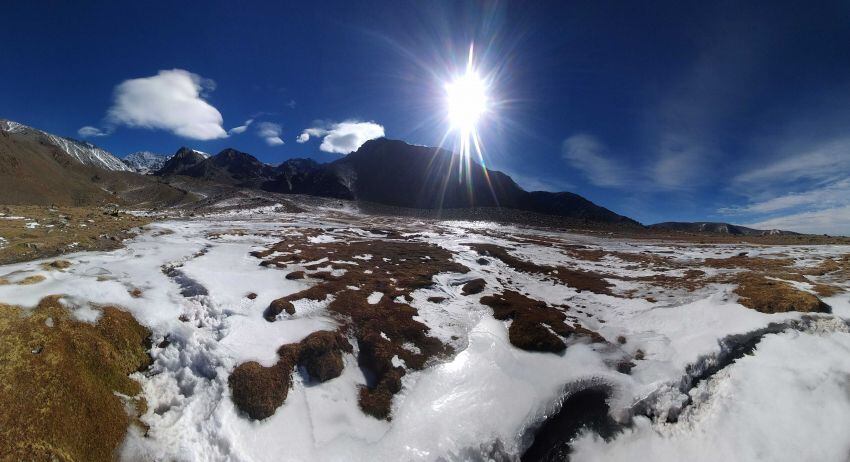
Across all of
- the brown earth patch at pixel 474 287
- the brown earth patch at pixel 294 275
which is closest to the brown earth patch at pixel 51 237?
the brown earth patch at pixel 294 275

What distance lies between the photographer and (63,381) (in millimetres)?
10961

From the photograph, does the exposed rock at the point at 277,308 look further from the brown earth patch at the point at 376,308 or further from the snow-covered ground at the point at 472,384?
the snow-covered ground at the point at 472,384

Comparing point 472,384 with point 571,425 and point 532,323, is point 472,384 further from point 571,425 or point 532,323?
point 532,323

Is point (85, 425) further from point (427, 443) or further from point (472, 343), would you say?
point (472, 343)

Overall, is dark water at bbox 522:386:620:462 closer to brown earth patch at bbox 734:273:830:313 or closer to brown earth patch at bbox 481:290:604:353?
brown earth patch at bbox 481:290:604:353

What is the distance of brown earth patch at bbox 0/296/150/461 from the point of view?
921 cm

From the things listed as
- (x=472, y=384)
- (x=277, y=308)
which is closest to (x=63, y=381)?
(x=277, y=308)

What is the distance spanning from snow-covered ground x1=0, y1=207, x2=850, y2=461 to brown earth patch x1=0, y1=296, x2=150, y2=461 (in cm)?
67

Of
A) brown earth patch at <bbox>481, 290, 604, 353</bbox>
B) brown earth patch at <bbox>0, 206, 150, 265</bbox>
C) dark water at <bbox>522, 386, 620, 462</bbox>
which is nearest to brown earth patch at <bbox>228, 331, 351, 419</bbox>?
dark water at <bbox>522, 386, 620, 462</bbox>

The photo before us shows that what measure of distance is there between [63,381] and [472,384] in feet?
50.8

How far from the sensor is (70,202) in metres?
133

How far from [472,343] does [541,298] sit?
42.5 feet

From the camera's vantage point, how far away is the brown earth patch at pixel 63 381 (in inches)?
363

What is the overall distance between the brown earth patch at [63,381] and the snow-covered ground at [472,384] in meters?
0.67
